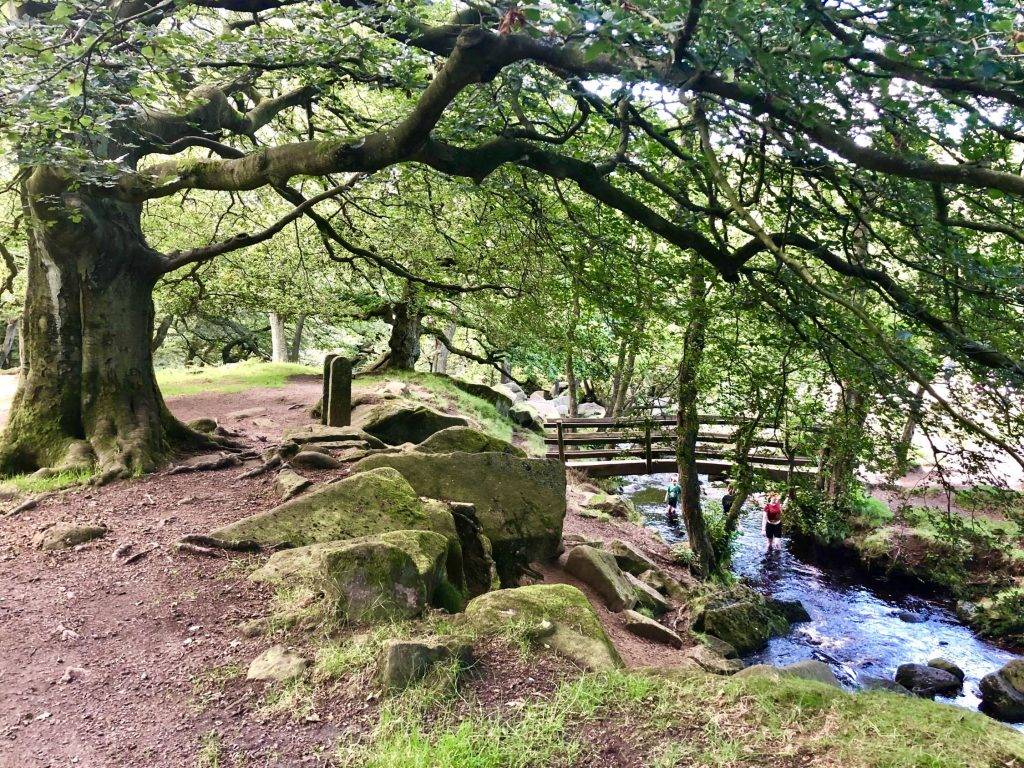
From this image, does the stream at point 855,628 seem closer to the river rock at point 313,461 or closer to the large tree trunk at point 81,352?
the river rock at point 313,461

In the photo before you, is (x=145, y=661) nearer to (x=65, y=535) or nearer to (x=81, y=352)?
(x=65, y=535)

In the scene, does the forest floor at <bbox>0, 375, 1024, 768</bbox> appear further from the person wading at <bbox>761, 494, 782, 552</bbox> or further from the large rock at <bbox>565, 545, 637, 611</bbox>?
the person wading at <bbox>761, 494, 782, 552</bbox>

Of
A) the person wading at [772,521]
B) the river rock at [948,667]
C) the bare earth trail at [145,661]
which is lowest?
the river rock at [948,667]

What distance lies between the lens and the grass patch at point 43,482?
291 inches

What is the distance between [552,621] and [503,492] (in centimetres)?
335

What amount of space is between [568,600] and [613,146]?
5.50 meters

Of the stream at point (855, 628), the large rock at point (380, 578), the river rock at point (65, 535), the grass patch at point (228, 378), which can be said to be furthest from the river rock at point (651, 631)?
the grass patch at point (228, 378)

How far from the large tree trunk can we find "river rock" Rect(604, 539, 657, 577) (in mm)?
6952

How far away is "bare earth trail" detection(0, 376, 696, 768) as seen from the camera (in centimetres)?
341

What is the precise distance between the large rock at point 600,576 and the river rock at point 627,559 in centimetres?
179

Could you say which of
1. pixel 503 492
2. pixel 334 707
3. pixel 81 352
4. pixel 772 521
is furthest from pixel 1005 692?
pixel 81 352

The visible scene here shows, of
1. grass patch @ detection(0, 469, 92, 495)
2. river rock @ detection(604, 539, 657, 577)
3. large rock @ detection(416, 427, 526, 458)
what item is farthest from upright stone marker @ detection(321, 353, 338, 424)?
river rock @ detection(604, 539, 657, 577)

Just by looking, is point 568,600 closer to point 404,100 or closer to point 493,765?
point 493,765

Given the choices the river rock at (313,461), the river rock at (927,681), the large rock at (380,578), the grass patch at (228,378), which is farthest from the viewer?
the grass patch at (228,378)
